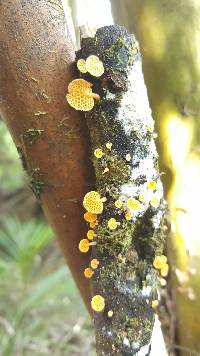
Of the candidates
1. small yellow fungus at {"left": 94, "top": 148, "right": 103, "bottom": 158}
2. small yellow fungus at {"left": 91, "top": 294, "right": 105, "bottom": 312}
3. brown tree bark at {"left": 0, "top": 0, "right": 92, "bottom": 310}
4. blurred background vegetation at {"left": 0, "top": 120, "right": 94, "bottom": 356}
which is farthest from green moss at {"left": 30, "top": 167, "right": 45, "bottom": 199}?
blurred background vegetation at {"left": 0, "top": 120, "right": 94, "bottom": 356}

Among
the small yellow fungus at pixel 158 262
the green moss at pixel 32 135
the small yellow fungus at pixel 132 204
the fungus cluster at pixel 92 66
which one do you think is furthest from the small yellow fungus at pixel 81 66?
the small yellow fungus at pixel 158 262

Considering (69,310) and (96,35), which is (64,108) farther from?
(69,310)

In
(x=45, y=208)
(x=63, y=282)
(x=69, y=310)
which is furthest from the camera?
(x=69, y=310)

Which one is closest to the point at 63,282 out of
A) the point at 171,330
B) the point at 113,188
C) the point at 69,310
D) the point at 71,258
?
the point at 69,310

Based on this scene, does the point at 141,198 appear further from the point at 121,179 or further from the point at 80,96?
the point at 80,96

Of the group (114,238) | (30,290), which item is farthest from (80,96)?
(30,290)

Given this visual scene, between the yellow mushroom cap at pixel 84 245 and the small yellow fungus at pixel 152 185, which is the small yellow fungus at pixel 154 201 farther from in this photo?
the yellow mushroom cap at pixel 84 245
